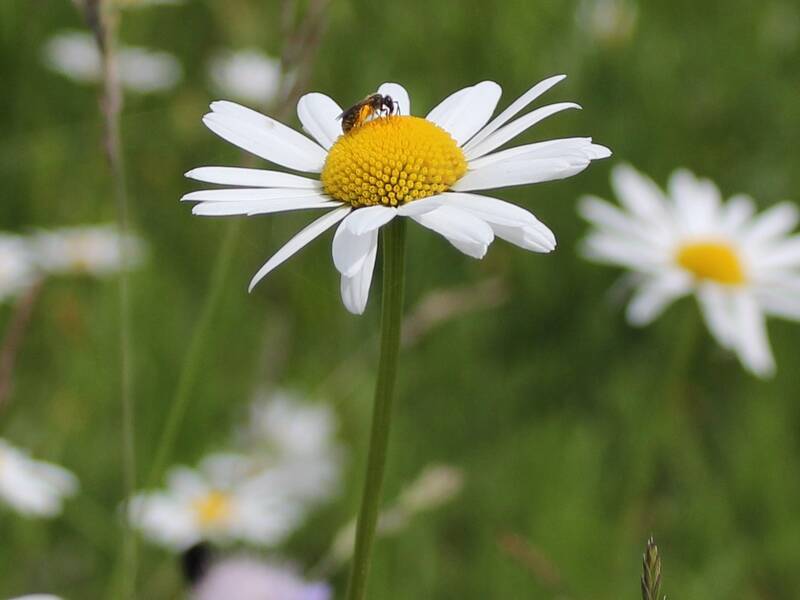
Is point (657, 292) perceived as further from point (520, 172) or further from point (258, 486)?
point (520, 172)

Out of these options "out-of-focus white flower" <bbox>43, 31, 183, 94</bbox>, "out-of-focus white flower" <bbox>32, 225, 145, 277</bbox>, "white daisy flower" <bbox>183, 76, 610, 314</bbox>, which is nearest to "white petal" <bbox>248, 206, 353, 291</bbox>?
"white daisy flower" <bbox>183, 76, 610, 314</bbox>

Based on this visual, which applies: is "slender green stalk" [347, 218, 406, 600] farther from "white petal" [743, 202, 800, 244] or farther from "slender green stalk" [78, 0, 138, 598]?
"white petal" [743, 202, 800, 244]

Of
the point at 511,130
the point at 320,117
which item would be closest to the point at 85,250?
the point at 320,117

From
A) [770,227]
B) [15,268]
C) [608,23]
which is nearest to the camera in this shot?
[770,227]

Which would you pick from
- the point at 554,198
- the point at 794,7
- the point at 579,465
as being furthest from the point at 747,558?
the point at 794,7

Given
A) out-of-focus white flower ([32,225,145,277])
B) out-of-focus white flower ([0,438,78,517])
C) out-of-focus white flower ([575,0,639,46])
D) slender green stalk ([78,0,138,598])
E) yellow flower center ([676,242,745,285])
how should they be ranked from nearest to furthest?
1. slender green stalk ([78,0,138,598])
2. out-of-focus white flower ([0,438,78,517])
3. yellow flower center ([676,242,745,285])
4. out-of-focus white flower ([32,225,145,277])
5. out-of-focus white flower ([575,0,639,46])

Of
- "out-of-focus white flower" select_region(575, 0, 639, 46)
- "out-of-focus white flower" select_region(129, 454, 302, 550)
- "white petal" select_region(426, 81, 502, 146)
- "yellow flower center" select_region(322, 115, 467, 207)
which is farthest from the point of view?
"out-of-focus white flower" select_region(575, 0, 639, 46)

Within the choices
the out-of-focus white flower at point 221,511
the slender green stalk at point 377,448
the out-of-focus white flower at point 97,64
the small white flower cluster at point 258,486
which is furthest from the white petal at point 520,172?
the out-of-focus white flower at point 97,64

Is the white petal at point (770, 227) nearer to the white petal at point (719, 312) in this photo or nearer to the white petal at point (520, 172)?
the white petal at point (719, 312)
